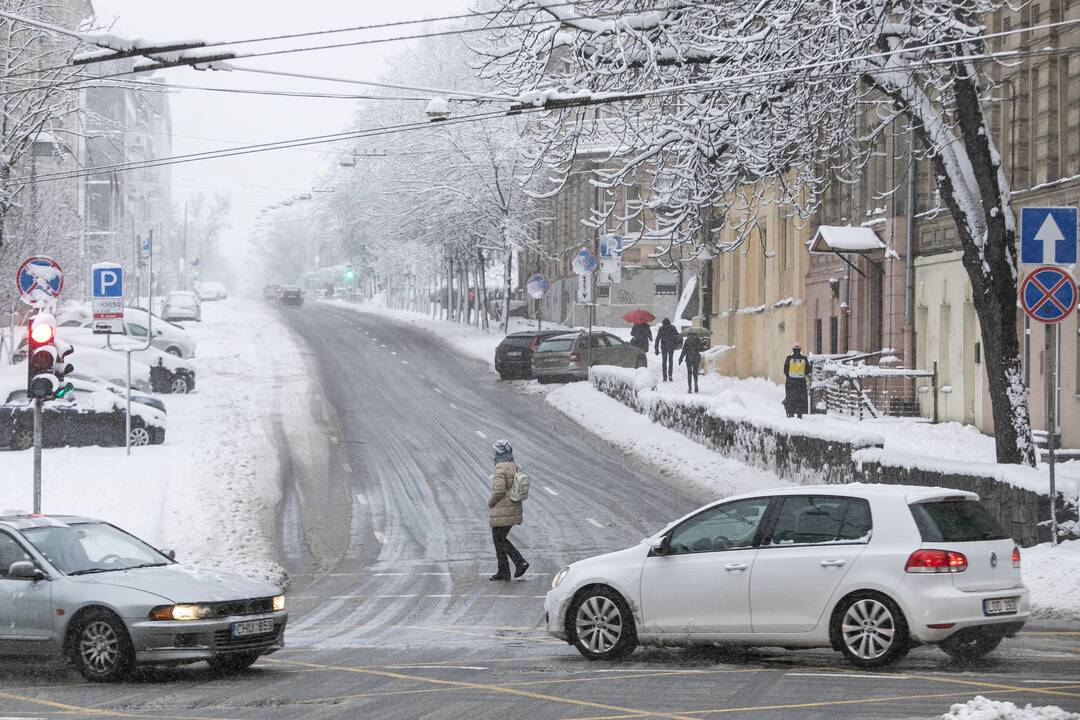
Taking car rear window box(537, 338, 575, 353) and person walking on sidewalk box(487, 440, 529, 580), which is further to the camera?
car rear window box(537, 338, 575, 353)

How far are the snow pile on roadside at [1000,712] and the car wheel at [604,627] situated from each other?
428 centimetres

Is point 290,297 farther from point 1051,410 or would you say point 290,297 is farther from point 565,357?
point 1051,410

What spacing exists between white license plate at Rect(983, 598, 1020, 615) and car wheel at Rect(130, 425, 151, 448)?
74.5 feet

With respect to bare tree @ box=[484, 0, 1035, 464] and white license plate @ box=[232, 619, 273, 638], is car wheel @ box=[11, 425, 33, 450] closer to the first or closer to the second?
bare tree @ box=[484, 0, 1035, 464]

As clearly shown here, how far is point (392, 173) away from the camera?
2950 inches

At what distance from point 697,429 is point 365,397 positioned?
42.6 feet

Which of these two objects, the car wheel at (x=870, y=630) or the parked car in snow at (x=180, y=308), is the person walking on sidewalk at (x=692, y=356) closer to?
the car wheel at (x=870, y=630)

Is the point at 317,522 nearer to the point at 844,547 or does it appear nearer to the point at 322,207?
the point at 844,547

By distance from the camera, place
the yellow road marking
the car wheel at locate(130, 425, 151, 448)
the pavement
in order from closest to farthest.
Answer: the yellow road marking, the pavement, the car wheel at locate(130, 425, 151, 448)

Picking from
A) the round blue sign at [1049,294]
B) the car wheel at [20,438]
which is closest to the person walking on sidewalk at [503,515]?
the round blue sign at [1049,294]

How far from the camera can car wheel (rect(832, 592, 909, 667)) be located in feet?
38.1

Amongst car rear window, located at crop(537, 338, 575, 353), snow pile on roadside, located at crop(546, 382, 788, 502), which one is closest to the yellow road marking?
snow pile on roadside, located at crop(546, 382, 788, 502)

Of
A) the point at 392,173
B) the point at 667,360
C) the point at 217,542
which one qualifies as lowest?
the point at 217,542

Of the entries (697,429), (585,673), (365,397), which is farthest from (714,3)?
(365,397)
